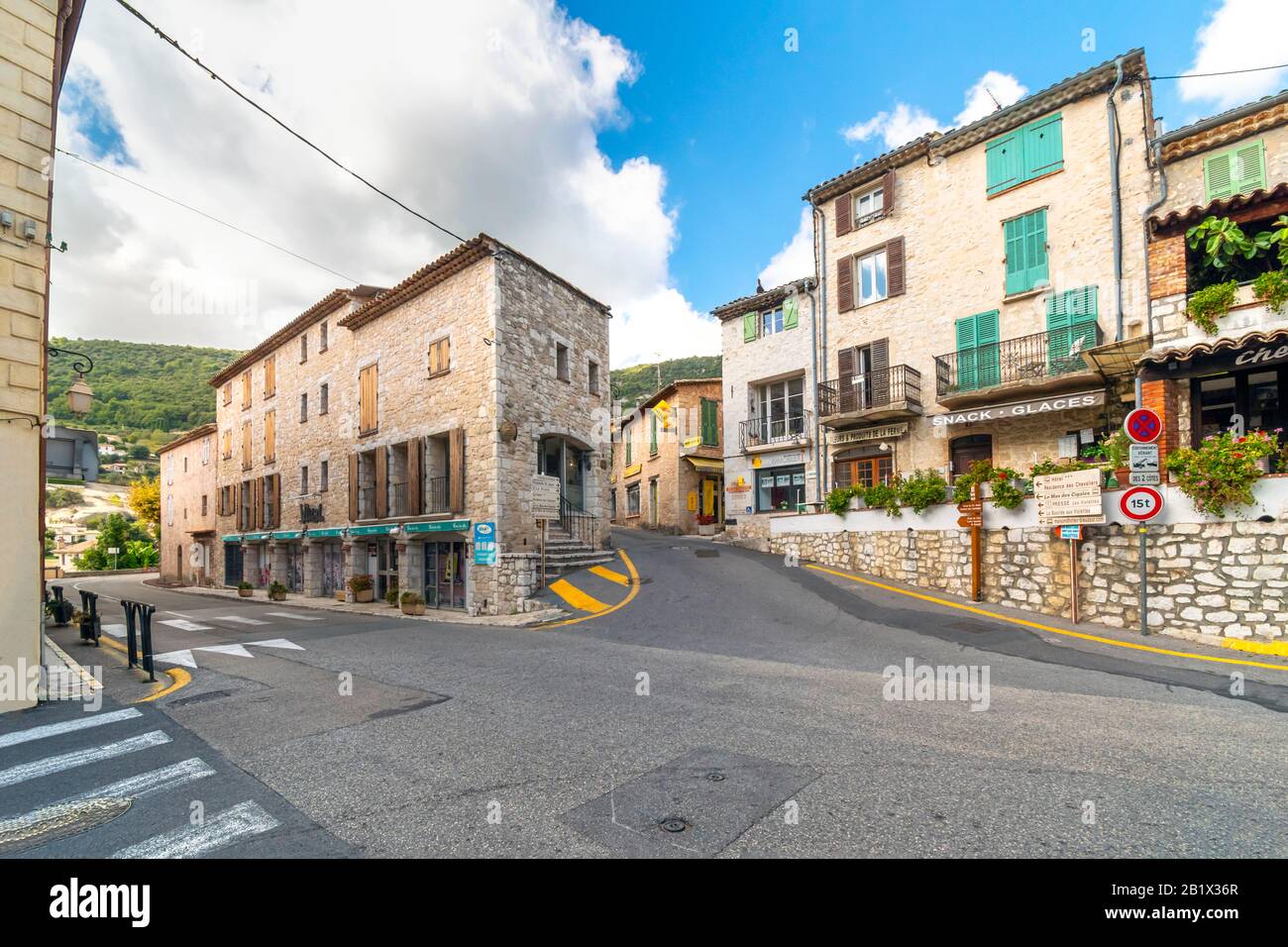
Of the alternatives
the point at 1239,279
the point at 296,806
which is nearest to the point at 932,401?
the point at 1239,279

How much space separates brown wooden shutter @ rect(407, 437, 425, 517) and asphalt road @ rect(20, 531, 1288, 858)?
7485 millimetres

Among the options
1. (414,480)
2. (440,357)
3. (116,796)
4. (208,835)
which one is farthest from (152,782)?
(440,357)

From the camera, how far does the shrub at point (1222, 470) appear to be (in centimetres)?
847

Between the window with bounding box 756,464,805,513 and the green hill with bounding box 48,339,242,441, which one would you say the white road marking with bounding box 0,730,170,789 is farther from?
the green hill with bounding box 48,339,242,441

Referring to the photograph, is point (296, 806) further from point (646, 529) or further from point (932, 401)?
point (646, 529)

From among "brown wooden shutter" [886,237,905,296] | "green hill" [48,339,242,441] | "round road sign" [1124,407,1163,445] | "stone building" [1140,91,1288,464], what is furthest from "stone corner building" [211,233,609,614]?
"green hill" [48,339,242,441]

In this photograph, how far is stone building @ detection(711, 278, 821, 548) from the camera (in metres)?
20.0

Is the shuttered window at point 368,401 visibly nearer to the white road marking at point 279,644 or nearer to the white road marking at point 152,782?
the white road marking at point 279,644

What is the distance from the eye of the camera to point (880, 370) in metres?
17.5

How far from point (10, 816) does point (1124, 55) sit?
73.4 ft

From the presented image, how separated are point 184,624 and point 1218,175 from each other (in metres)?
25.6

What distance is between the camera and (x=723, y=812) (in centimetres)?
334

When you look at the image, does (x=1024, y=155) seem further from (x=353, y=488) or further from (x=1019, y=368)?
(x=353, y=488)

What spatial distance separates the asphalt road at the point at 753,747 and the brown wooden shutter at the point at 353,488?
10.9m
